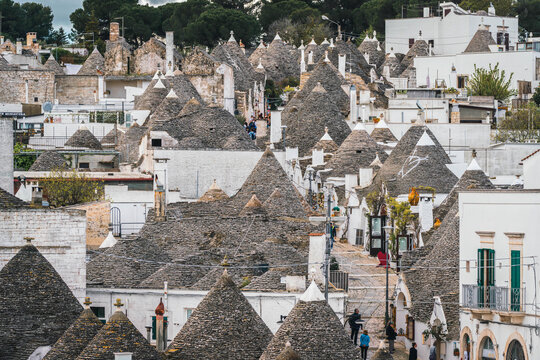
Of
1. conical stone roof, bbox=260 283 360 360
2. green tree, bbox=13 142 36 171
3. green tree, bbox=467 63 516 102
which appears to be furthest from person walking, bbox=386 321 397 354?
green tree, bbox=467 63 516 102

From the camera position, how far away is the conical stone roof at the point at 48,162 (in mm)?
Answer: 75250

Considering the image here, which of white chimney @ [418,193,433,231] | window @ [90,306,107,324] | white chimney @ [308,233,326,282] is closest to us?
white chimney @ [308,233,326,282]

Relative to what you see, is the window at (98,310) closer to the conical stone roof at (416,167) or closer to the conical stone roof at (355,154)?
the conical stone roof at (416,167)

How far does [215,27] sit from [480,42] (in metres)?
29.7

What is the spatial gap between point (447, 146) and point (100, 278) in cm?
3884

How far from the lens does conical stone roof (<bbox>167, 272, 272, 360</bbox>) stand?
39062 mm

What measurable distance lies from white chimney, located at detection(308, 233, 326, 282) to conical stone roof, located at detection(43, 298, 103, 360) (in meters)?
9.37

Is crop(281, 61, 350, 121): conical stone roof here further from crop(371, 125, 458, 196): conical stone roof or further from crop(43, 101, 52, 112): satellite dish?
crop(371, 125, 458, 196): conical stone roof

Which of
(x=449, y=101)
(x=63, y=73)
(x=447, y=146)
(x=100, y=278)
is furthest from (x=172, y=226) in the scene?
(x=63, y=73)

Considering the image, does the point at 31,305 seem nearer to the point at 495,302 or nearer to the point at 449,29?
the point at 495,302

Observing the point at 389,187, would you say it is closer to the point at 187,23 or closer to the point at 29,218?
the point at 29,218

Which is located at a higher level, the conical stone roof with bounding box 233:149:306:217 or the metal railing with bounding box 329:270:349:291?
the conical stone roof with bounding box 233:149:306:217

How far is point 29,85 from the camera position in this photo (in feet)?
353

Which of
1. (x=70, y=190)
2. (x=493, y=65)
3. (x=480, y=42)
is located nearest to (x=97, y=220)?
(x=70, y=190)
